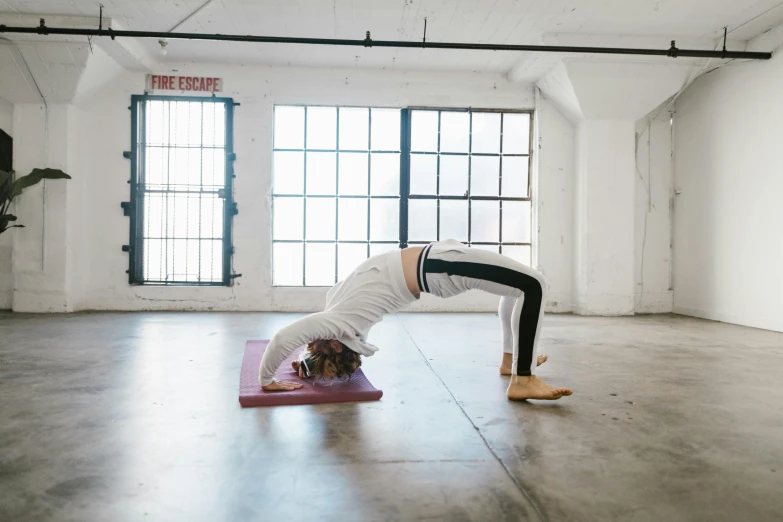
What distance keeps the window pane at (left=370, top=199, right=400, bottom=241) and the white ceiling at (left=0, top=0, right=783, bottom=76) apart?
1848 millimetres

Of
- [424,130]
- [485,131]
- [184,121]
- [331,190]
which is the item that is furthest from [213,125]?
[485,131]

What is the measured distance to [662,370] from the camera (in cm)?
323

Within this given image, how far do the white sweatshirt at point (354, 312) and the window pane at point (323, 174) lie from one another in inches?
166

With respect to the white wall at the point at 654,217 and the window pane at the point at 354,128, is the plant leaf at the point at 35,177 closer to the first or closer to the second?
the window pane at the point at 354,128

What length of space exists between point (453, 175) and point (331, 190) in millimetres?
1592

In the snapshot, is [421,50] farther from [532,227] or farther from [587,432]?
[587,432]

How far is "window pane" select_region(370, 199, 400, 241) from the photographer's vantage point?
6688 mm

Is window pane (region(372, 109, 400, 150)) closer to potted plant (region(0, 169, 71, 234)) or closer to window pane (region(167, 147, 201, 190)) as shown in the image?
window pane (region(167, 147, 201, 190))

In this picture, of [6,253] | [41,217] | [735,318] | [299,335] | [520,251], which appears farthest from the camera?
[520,251]

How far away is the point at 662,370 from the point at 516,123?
4.37 m

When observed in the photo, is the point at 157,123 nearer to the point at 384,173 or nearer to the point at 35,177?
the point at 35,177

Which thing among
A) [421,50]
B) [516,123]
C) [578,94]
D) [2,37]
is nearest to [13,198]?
[2,37]

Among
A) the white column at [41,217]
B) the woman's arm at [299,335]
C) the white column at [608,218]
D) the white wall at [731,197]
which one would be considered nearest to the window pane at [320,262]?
the white column at [41,217]

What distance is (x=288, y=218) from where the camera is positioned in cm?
662
